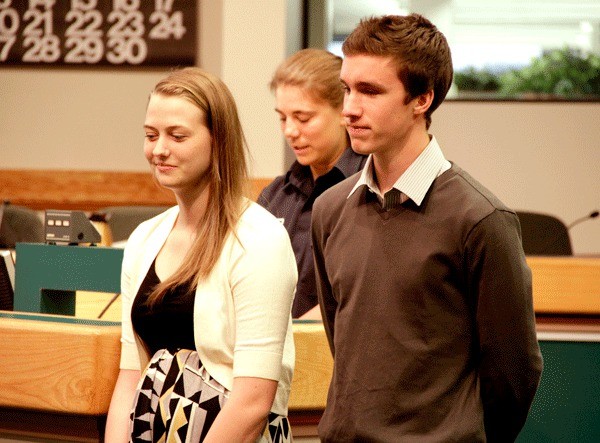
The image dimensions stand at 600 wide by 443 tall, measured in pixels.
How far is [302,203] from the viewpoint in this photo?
8.32 ft

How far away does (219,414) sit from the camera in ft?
5.34

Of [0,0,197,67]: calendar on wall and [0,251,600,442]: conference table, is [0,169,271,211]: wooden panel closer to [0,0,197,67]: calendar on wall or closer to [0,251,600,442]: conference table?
[0,0,197,67]: calendar on wall

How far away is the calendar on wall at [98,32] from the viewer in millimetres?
6250

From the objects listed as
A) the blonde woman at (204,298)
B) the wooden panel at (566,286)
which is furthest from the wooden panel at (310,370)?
the wooden panel at (566,286)

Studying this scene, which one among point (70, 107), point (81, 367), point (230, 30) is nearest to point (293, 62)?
point (81, 367)

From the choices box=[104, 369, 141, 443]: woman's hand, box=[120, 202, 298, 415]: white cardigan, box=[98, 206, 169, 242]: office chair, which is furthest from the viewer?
box=[98, 206, 169, 242]: office chair

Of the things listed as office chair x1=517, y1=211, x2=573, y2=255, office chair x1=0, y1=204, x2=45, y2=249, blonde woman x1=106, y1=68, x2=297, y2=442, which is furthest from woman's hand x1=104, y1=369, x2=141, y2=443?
office chair x1=517, y1=211, x2=573, y2=255

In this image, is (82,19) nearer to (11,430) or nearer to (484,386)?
(11,430)

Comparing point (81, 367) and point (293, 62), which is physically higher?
point (293, 62)

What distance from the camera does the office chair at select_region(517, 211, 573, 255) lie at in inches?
181

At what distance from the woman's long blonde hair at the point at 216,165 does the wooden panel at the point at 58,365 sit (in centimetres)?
28

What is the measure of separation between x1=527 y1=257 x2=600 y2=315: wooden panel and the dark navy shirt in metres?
0.62

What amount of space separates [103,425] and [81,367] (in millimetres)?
146

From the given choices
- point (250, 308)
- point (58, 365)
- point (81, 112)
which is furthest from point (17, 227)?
point (250, 308)
